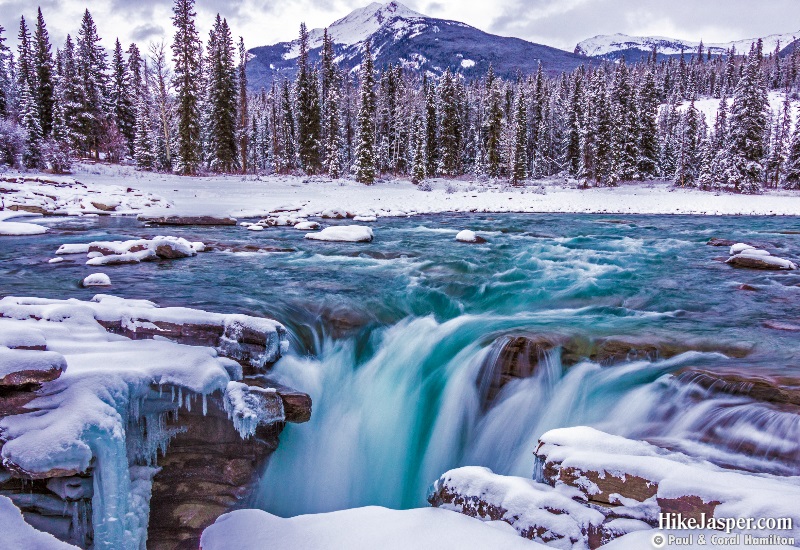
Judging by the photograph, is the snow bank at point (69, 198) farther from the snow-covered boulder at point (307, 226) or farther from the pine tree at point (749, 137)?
the pine tree at point (749, 137)

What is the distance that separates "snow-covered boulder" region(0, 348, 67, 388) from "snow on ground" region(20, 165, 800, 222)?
19070 mm

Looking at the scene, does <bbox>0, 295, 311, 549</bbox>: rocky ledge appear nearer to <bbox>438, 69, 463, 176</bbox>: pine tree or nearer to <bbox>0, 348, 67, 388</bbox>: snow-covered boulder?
<bbox>0, 348, 67, 388</bbox>: snow-covered boulder

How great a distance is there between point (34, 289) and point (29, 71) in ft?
165

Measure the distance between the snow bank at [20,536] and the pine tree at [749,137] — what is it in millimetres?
55519

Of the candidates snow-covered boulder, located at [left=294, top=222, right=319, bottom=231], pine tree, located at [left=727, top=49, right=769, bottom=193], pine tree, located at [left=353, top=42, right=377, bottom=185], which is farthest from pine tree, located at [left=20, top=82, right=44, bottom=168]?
pine tree, located at [left=727, top=49, right=769, bottom=193]

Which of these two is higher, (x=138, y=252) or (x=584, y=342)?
(x=138, y=252)

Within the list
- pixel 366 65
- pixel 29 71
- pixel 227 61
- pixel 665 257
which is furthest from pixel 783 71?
pixel 29 71

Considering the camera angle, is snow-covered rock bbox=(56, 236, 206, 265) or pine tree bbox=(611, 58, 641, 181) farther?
pine tree bbox=(611, 58, 641, 181)

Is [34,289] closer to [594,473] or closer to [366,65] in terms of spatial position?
[594,473]

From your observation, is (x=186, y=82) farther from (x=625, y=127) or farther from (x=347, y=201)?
(x=625, y=127)

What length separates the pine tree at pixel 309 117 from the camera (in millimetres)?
47500

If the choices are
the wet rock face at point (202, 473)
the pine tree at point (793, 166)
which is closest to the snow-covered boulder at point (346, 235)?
the wet rock face at point (202, 473)

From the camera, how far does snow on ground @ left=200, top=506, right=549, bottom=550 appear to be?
10.9 feet

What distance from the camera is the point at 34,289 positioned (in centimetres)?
837
